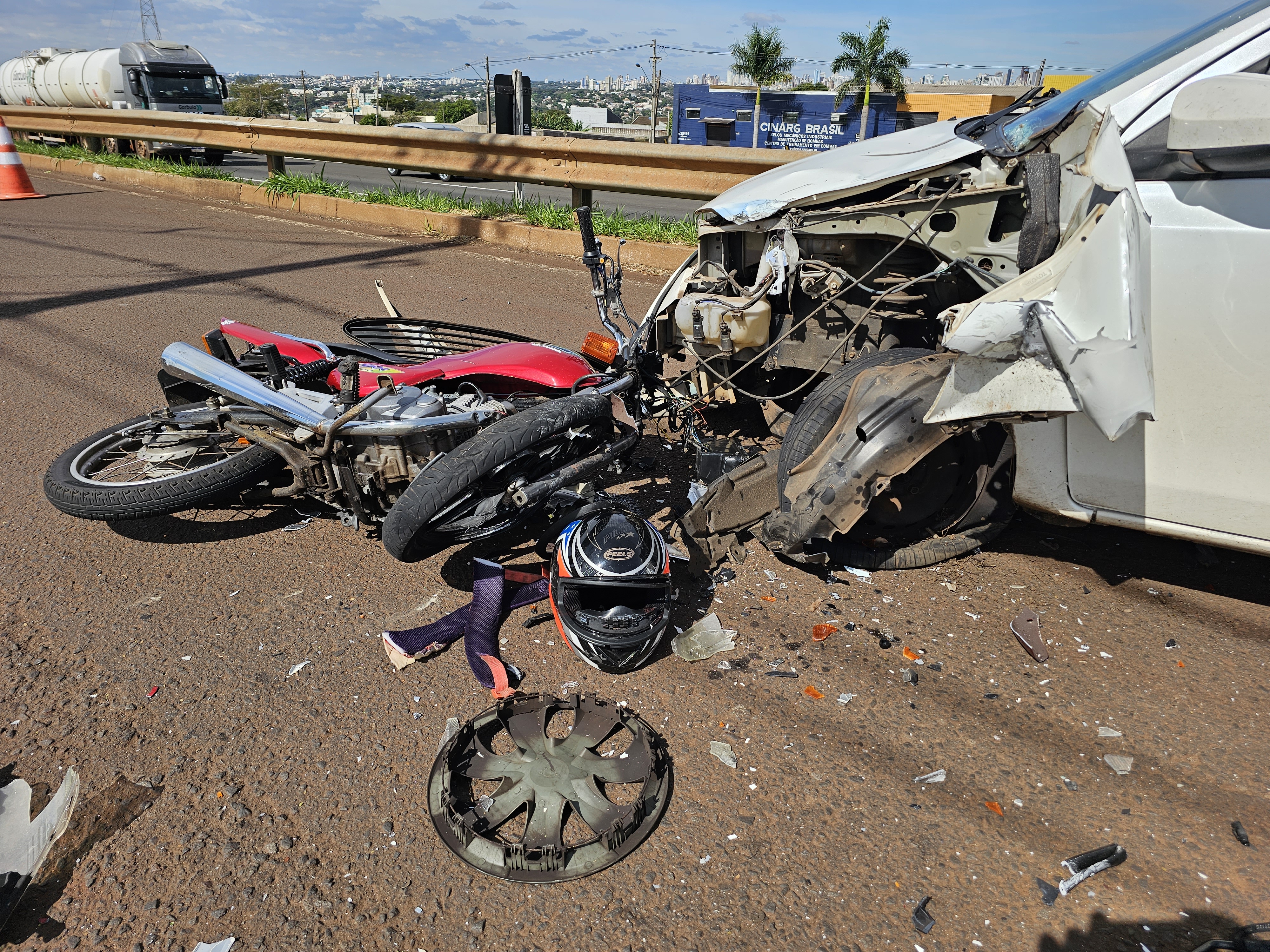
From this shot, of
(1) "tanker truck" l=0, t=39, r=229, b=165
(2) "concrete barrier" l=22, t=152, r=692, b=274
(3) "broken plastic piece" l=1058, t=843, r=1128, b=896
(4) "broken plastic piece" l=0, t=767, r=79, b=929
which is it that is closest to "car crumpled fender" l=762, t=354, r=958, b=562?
(3) "broken plastic piece" l=1058, t=843, r=1128, b=896

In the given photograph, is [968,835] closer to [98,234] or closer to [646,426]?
[646,426]

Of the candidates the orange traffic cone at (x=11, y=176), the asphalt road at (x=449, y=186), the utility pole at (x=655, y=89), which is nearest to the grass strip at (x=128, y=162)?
the asphalt road at (x=449, y=186)

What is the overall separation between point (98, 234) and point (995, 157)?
1038 cm

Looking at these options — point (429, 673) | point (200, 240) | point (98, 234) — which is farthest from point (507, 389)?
point (98, 234)

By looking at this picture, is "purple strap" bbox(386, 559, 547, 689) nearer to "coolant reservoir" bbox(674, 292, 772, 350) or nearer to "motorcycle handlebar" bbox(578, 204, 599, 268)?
"motorcycle handlebar" bbox(578, 204, 599, 268)

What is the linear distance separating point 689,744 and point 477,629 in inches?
34.5

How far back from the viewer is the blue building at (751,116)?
5009cm

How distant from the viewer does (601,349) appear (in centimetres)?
347

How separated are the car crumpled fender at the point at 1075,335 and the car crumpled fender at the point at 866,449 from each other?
11.1 inches

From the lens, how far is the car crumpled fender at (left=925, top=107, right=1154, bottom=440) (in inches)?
83.0

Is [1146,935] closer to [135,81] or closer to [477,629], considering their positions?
[477,629]

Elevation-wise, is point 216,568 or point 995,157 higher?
point 995,157

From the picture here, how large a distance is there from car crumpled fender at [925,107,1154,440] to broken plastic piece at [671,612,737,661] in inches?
42.3

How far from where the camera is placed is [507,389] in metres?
3.42
